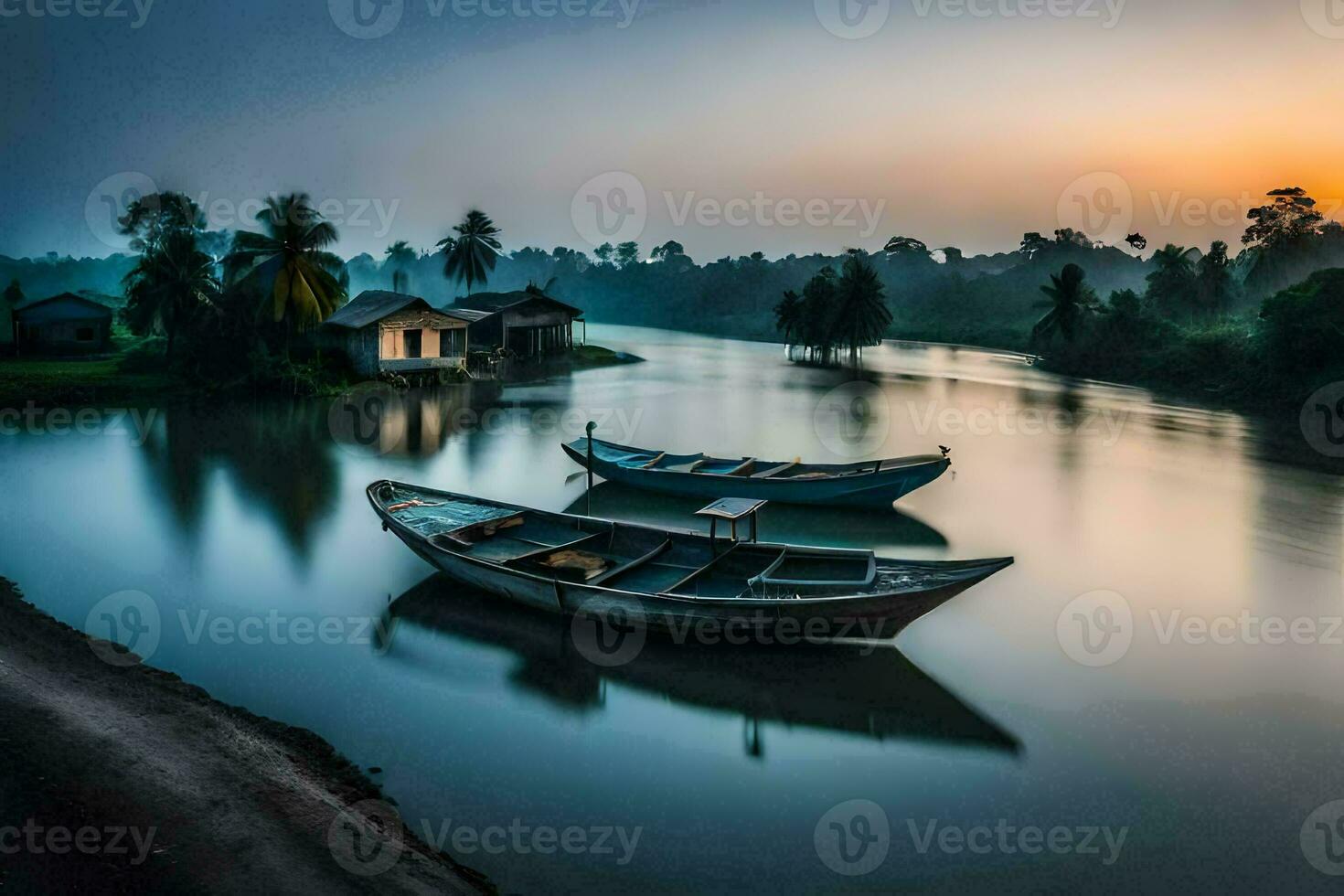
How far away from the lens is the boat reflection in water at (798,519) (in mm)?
14070

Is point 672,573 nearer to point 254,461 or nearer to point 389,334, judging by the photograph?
point 254,461

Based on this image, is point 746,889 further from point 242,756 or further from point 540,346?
point 540,346

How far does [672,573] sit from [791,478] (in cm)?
551

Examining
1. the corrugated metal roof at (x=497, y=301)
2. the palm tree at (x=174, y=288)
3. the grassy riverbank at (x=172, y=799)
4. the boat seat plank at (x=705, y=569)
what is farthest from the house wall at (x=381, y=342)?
the grassy riverbank at (x=172, y=799)

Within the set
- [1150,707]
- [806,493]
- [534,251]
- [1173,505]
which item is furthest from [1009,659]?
[534,251]

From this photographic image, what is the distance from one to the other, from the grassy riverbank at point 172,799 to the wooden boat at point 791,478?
9075 millimetres

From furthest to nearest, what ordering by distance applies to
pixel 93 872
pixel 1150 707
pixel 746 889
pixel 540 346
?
1. pixel 540 346
2. pixel 1150 707
3. pixel 746 889
4. pixel 93 872

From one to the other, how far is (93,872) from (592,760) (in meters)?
3.65

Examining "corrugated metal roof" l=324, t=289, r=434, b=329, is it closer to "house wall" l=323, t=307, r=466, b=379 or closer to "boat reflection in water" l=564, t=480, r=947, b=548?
"house wall" l=323, t=307, r=466, b=379

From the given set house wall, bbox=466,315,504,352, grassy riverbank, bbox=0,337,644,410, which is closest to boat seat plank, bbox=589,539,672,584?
grassy riverbank, bbox=0,337,644,410

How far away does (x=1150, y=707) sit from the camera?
27.9 ft

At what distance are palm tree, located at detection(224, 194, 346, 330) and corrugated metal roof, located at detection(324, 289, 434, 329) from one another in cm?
87

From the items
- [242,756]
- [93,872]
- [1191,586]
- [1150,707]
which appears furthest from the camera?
[1191,586]

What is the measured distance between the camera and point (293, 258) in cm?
2984
